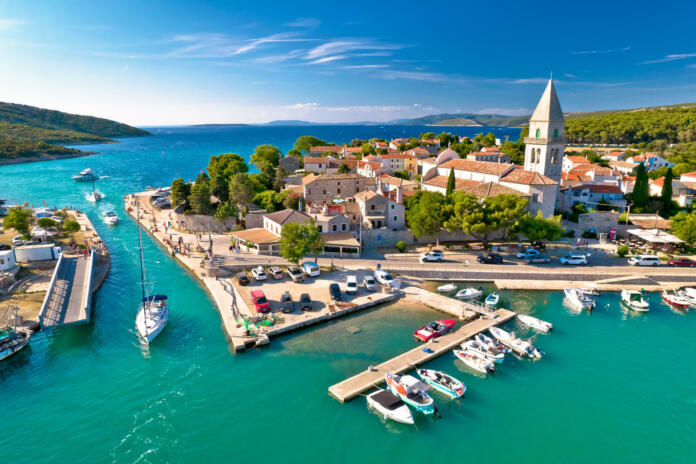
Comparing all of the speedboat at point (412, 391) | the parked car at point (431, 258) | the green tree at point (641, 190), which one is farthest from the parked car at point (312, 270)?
the green tree at point (641, 190)

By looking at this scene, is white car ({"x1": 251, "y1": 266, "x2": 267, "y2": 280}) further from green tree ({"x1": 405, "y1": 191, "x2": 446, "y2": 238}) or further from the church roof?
the church roof

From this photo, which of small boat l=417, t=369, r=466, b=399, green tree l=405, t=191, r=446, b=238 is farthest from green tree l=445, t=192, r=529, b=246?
small boat l=417, t=369, r=466, b=399

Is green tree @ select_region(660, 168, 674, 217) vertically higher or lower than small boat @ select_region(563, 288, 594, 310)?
higher

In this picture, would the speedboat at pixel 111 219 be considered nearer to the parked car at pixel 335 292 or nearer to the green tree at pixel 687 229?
the parked car at pixel 335 292

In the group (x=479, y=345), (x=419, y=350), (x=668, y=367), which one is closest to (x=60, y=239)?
(x=419, y=350)

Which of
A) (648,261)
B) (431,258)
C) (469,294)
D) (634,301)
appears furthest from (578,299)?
(431,258)

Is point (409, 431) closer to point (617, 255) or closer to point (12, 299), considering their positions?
point (12, 299)

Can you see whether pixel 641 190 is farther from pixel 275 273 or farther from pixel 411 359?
pixel 275 273
